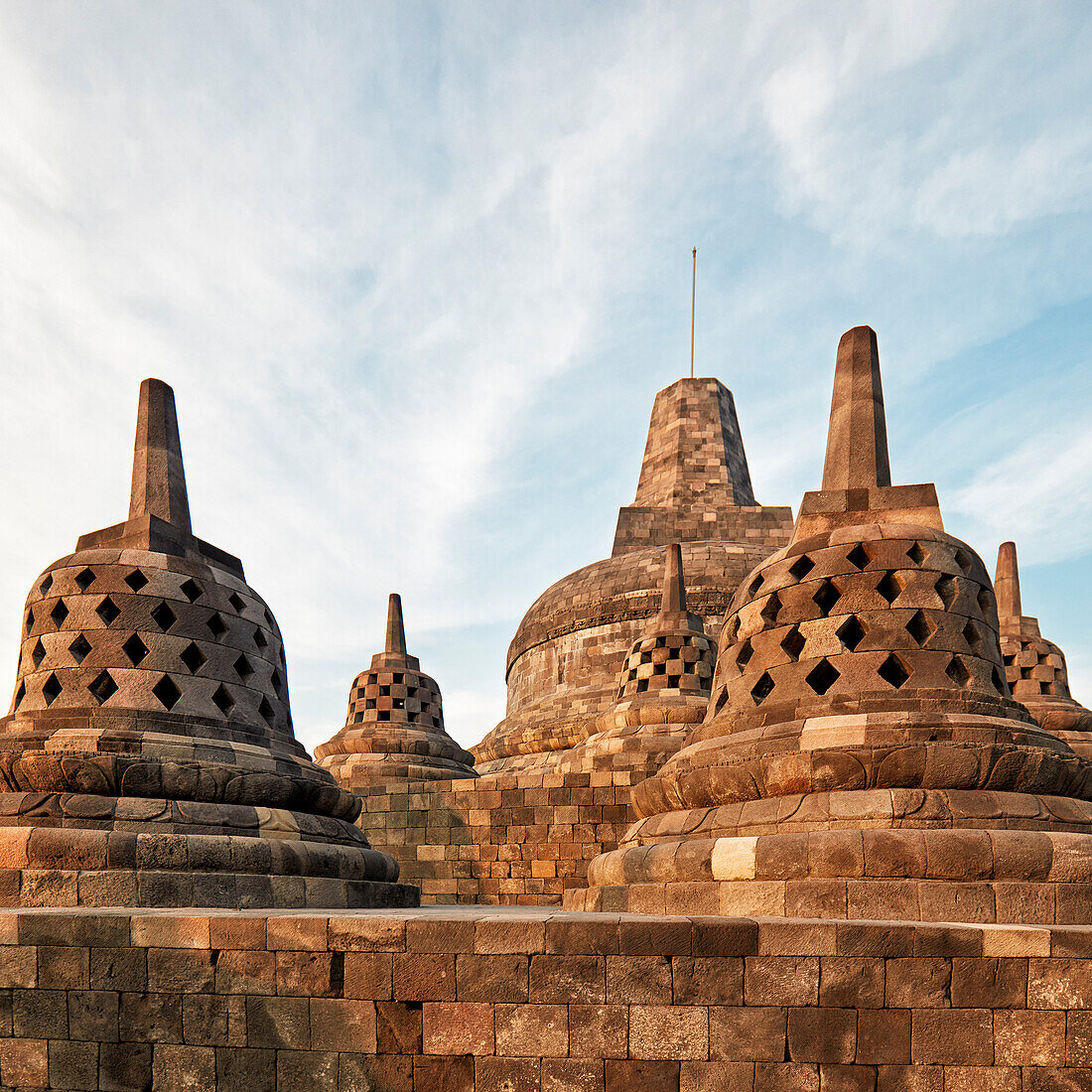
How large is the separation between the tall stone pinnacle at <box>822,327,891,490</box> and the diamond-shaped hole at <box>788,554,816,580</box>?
0.99 metres

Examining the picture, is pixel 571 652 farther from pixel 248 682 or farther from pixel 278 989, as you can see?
pixel 278 989

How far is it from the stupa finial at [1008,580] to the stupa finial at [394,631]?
11462 mm

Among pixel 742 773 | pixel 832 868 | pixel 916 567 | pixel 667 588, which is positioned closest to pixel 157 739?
pixel 742 773

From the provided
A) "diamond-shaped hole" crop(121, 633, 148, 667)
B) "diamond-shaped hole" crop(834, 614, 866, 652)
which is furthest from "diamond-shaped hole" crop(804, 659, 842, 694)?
"diamond-shaped hole" crop(121, 633, 148, 667)

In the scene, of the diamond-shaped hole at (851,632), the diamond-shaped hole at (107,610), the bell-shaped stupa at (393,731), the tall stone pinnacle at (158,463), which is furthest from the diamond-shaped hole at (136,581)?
the bell-shaped stupa at (393,731)

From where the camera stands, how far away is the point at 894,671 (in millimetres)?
7277

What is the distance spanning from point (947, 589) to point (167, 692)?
651 centimetres

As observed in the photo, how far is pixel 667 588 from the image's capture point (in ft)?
52.7

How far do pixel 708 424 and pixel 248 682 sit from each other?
1949 centimetres

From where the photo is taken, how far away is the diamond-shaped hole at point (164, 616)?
8.09 m

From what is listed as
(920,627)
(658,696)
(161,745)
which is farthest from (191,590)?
(658,696)

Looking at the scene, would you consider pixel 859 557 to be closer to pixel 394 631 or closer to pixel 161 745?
pixel 161 745

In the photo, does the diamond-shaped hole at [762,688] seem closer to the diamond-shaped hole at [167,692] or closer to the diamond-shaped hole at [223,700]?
the diamond-shaped hole at [223,700]

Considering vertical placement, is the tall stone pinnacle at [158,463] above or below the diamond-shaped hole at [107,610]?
above
